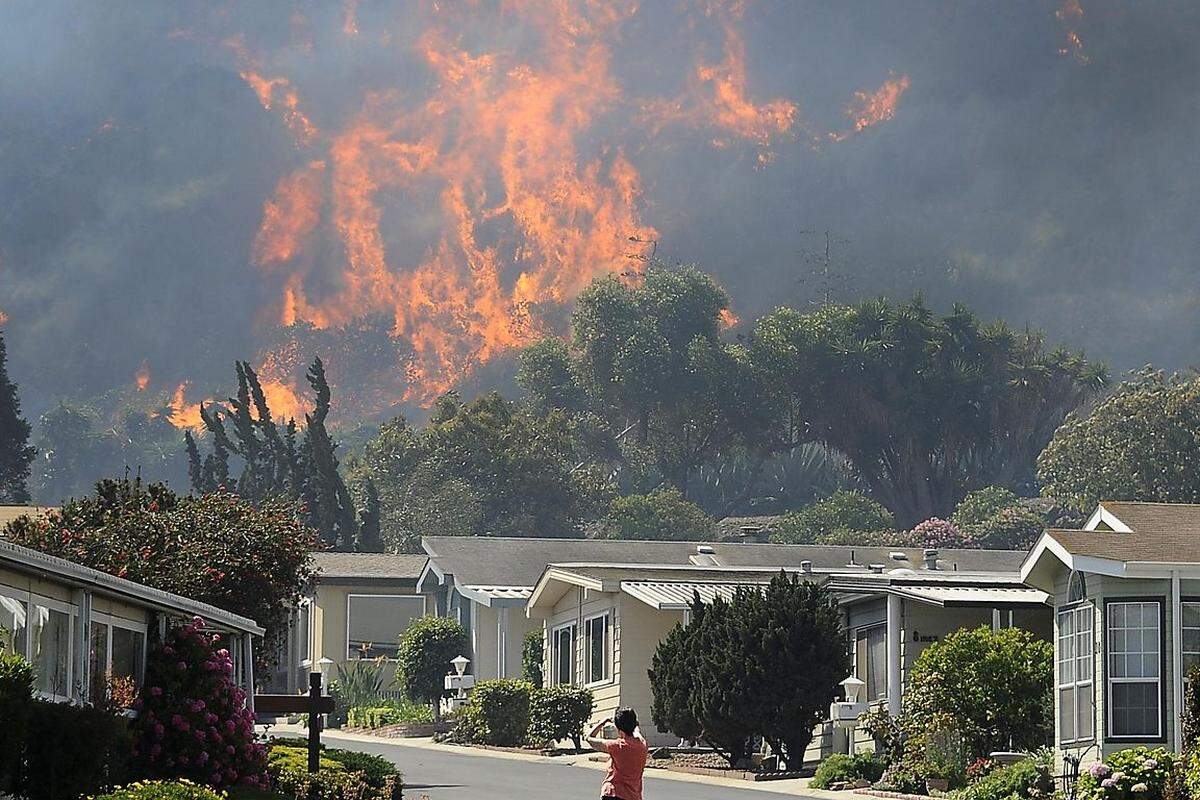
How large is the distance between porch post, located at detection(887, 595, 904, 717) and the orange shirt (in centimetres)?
1852

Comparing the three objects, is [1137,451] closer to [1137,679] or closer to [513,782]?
[513,782]

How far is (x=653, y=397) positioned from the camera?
15462 centimetres

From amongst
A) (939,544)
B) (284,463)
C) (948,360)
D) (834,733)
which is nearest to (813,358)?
(948,360)

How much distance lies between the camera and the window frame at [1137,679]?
3055cm

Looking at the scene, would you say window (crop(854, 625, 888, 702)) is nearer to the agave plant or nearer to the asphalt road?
the asphalt road

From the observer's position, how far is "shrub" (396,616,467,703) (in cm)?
5972

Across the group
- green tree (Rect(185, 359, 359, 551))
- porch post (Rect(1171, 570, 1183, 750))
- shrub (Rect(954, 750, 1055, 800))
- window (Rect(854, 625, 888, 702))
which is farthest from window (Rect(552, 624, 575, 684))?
green tree (Rect(185, 359, 359, 551))

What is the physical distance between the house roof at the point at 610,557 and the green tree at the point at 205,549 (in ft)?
84.2

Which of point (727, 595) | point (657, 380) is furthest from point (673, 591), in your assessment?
point (657, 380)

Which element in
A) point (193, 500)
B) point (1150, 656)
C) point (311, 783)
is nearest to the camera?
point (311, 783)

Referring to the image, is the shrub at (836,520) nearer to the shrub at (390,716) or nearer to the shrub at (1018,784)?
the shrub at (390,716)

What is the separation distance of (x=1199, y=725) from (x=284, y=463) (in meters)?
83.1

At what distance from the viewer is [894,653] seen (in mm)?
39594

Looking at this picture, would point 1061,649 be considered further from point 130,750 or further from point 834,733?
point 130,750
